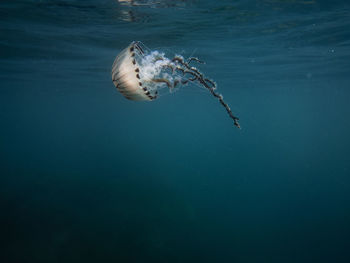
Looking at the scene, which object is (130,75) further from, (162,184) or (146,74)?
(162,184)

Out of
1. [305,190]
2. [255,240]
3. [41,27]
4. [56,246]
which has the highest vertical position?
[41,27]

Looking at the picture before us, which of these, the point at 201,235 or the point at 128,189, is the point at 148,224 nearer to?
the point at 201,235

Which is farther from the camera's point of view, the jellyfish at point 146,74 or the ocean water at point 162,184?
the ocean water at point 162,184

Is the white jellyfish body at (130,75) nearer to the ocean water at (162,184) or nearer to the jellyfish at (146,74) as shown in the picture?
the jellyfish at (146,74)

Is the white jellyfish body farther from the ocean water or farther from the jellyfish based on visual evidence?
the ocean water

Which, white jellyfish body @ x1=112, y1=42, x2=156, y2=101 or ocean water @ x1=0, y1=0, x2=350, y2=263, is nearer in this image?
white jellyfish body @ x1=112, y1=42, x2=156, y2=101

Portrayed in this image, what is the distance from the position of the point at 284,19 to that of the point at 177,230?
9.56 m

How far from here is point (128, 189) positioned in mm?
15742

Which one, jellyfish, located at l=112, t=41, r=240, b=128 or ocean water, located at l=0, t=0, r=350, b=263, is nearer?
jellyfish, located at l=112, t=41, r=240, b=128

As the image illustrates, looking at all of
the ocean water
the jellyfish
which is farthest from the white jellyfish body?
the ocean water

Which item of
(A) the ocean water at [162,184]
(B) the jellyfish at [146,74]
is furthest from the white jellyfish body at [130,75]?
(A) the ocean water at [162,184]

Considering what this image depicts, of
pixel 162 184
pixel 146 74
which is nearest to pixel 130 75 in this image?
pixel 146 74

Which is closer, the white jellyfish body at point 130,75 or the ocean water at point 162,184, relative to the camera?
the white jellyfish body at point 130,75

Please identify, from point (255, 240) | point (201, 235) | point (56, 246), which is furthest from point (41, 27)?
point (255, 240)
